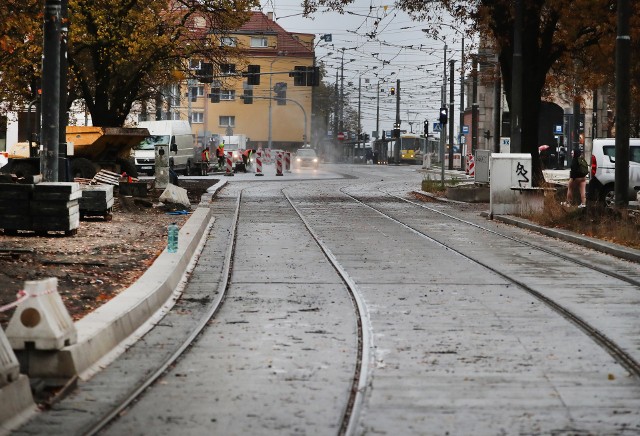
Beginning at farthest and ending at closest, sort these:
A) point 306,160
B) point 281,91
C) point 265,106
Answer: point 265,106
point 281,91
point 306,160

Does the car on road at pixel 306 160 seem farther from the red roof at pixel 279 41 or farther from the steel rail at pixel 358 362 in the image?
the steel rail at pixel 358 362

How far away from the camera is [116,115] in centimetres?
4372

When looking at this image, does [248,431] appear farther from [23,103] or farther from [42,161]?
[23,103]

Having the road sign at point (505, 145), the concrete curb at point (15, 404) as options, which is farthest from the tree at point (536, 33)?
the concrete curb at point (15, 404)

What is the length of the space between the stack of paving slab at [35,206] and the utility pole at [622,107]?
10.4 metres

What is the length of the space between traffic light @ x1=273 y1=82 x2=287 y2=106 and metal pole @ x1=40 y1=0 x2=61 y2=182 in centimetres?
6366

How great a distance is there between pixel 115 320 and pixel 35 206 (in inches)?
395

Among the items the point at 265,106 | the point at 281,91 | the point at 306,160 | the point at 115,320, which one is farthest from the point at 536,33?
the point at 265,106

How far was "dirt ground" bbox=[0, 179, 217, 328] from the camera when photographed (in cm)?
1302

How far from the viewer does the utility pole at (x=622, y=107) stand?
81.1 feet

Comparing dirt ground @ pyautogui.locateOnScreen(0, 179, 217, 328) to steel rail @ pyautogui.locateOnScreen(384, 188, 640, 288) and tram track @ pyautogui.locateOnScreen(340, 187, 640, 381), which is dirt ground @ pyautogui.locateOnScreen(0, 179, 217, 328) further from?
steel rail @ pyautogui.locateOnScreen(384, 188, 640, 288)

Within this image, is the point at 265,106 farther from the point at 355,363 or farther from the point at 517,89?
the point at 355,363

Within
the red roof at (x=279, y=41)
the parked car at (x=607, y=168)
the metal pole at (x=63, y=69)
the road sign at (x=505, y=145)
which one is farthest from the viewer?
the red roof at (x=279, y=41)

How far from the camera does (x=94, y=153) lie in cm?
3956
